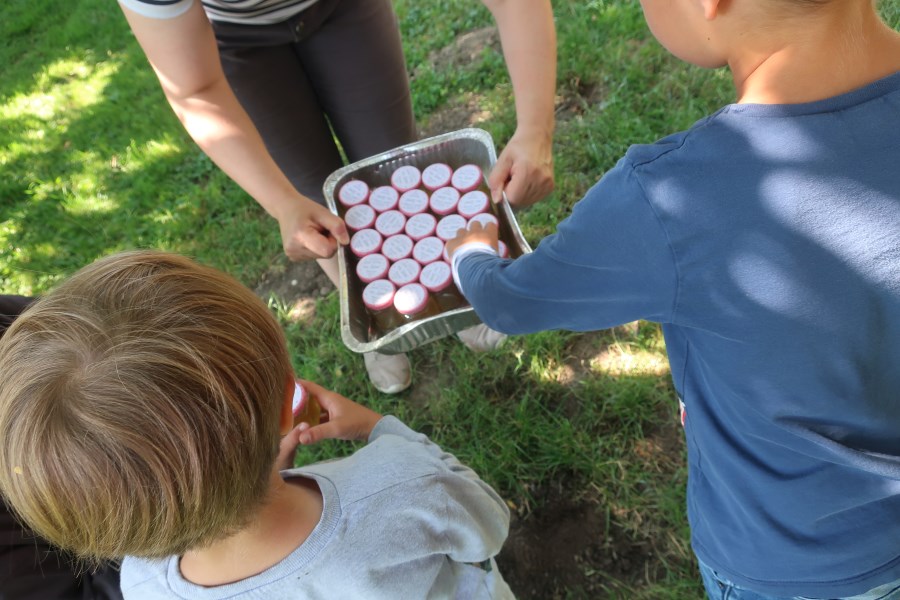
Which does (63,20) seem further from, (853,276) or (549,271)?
(853,276)

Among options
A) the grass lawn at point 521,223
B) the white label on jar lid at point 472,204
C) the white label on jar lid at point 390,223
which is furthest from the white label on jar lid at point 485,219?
Result: the grass lawn at point 521,223

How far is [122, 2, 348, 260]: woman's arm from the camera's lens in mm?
1377

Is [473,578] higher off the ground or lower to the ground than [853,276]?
lower

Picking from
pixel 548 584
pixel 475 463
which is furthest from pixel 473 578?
pixel 475 463

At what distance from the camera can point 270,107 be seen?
5.92 ft

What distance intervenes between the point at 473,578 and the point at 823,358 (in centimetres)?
78

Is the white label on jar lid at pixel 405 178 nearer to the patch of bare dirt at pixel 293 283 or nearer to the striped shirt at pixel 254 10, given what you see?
the striped shirt at pixel 254 10

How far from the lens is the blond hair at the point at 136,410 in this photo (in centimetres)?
78

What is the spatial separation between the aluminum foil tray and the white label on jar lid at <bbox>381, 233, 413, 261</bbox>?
0.36 ft

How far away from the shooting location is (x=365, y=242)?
191 centimetres

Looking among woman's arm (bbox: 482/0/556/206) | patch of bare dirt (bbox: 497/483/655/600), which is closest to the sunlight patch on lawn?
patch of bare dirt (bbox: 497/483/655/600)

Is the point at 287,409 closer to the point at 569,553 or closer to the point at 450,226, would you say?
the point at 450,226

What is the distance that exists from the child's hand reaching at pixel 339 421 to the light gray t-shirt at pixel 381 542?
0.70 ft

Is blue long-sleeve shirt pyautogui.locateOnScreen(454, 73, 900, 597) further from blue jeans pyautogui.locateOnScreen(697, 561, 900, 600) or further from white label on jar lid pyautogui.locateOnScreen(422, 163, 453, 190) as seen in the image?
white label on jar lid pyautogui.locateOnScreen(422, 163, 453, 190)
